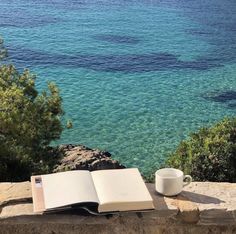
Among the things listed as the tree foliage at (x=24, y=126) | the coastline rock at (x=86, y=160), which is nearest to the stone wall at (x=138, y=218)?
the tree foliage at (x=24, y=126)

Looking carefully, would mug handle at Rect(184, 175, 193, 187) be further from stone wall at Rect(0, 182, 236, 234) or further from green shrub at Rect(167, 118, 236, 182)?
green shrub at Rect(167, 118, 236, 182)

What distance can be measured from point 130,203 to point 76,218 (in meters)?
0.50

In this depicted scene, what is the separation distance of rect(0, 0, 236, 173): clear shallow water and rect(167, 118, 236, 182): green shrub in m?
8.30

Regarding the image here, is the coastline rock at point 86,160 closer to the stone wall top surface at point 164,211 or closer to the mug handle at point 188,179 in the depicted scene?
the mug handle at point 188,179

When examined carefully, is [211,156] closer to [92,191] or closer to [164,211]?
[164,211]

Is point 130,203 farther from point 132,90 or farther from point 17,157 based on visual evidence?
point 132,90

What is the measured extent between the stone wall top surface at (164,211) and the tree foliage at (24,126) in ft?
15.7

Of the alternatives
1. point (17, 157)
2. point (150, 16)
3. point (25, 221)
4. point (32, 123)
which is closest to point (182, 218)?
point (25, 221)

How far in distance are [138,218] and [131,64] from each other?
32.6 meters

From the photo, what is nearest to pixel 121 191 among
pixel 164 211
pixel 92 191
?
pixel 92 191

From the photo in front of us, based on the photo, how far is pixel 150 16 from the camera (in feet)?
178

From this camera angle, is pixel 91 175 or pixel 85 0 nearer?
pixel 91 175

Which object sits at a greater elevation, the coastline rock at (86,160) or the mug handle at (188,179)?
the mug handle at (188,179)

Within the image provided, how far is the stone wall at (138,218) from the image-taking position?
4.38 m
